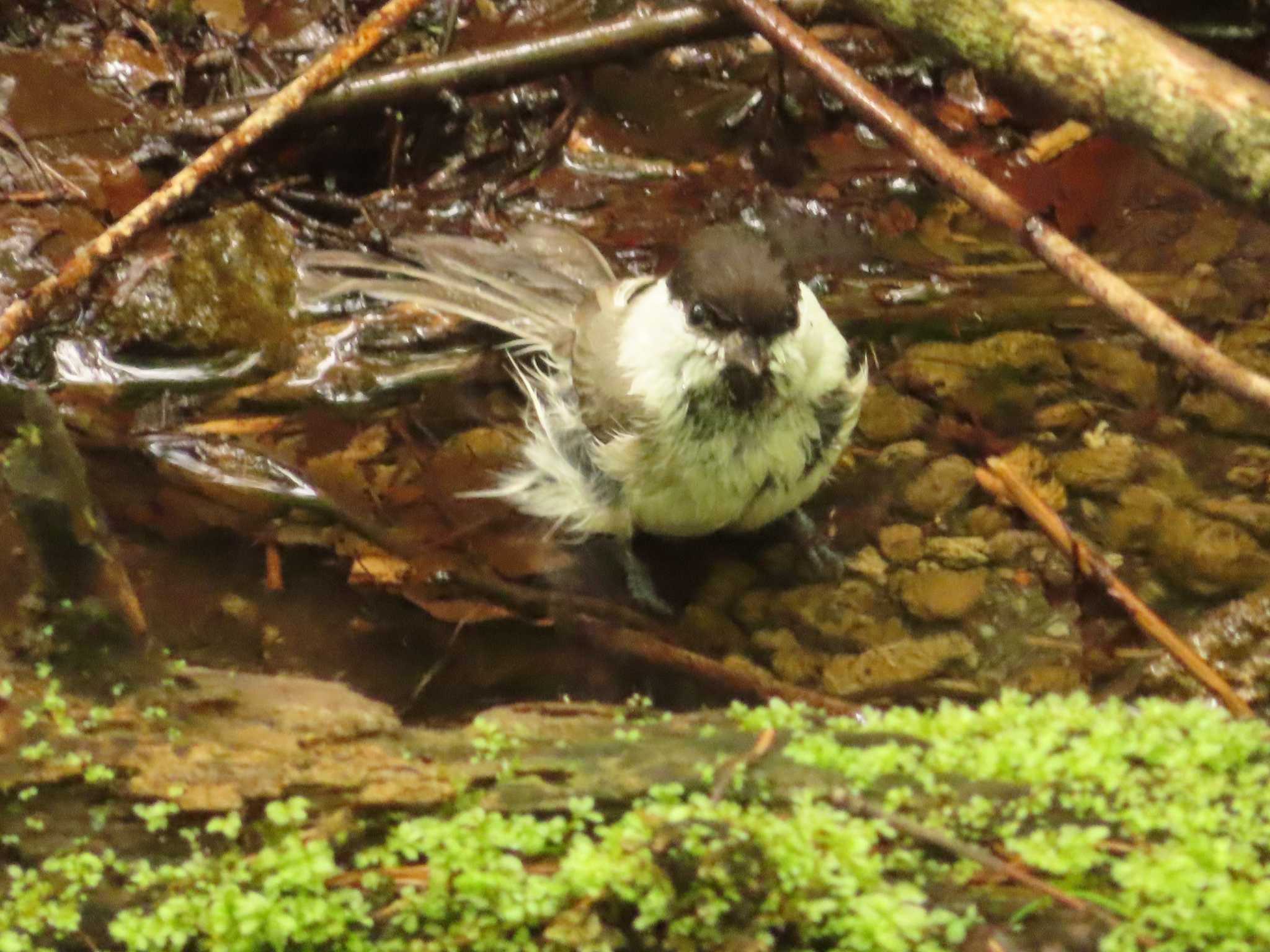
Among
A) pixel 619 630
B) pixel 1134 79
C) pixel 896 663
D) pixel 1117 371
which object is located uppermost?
pixel 1134 79

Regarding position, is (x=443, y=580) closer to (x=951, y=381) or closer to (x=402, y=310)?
(x=402, y=310)

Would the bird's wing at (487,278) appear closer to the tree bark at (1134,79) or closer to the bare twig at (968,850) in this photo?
the tree bark at (1134,79)

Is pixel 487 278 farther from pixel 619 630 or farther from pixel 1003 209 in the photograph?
pixel 1003 209

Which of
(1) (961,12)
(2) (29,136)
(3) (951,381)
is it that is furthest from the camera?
(2) (29,136)

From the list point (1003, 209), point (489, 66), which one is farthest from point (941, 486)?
point (489, 66)

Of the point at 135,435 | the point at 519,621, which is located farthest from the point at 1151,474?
the point at 135,435

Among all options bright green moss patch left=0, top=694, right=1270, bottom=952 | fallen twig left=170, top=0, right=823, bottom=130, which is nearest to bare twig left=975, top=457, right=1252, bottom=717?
bright green moss patch left=0, top=694, right=1270, bottom=952
